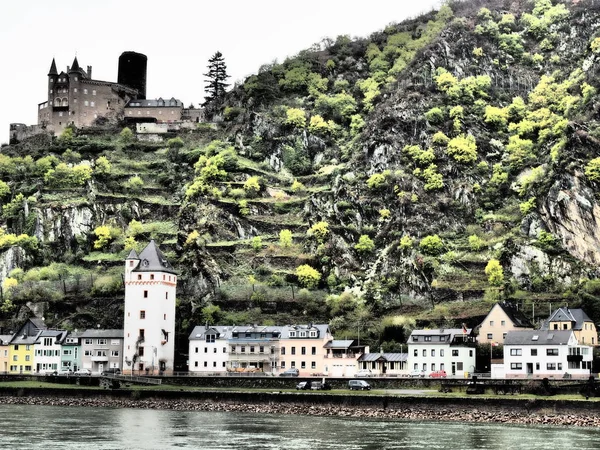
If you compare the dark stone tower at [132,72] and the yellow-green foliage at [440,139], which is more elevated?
the dark stone tower at [132,72]

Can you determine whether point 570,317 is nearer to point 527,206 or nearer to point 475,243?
point 475,243

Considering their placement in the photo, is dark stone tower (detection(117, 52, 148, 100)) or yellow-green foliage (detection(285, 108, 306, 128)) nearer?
yellow-green foliage (detection(285, 108, 306, 128))

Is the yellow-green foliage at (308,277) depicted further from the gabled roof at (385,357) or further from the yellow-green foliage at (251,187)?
the yellow-green foliage at (251,187)

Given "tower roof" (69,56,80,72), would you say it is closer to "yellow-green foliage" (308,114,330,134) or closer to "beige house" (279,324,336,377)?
"yellow-green foliage" (308,114,330,134)

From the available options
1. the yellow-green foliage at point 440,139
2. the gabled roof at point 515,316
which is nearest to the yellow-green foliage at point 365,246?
the yellow-green foliage at point 440,139

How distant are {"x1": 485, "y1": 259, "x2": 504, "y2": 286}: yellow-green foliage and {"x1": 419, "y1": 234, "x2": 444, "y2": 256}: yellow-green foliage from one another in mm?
7845

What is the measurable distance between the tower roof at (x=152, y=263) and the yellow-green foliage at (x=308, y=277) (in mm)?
15421

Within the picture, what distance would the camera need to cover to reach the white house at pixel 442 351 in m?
101

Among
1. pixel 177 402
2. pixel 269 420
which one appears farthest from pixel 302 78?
pixel 269 420

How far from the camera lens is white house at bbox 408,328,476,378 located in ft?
330

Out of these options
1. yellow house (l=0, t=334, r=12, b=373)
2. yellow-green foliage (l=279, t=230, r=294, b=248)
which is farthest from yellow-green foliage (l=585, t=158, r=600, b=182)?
yellow house (l=0, t=334, r=12, b=373)

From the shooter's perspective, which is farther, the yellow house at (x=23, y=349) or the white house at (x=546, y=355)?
the yellow house at (x=23, y=349)

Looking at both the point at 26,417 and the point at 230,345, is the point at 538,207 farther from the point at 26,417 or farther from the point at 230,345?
the point at 26,417

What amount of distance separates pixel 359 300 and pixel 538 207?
22155mm
